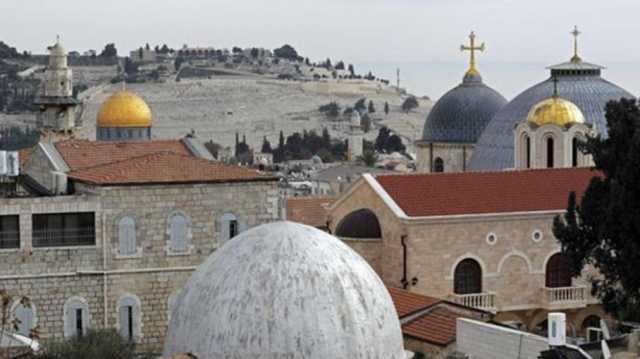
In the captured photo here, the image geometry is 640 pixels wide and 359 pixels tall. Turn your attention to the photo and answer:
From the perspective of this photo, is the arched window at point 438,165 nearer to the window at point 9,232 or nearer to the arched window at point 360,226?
the arched window at point 360,226

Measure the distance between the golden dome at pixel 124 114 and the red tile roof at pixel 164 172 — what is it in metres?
19.4

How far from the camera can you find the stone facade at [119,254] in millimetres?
32719

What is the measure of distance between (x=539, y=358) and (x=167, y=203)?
1115 centimetres

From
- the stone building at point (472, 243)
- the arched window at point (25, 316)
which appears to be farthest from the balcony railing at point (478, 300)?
the arched window at point (25, 316)

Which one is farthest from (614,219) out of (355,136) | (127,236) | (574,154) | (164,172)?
(355,136)

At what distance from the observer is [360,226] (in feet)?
124

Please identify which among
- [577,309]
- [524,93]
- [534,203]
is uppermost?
[524,93]

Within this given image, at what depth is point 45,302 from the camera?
32844 mm

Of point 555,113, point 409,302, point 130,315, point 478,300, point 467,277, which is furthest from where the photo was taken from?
point 555,113

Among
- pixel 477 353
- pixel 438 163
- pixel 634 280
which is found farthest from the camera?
pixel 438 163

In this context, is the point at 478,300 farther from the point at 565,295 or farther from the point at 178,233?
the point at 178,233

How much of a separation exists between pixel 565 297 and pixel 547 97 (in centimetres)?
1342

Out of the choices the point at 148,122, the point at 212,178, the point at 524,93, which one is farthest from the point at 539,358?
the point at 148,122

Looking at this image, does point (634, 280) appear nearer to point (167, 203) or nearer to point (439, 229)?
point (439, 229)
